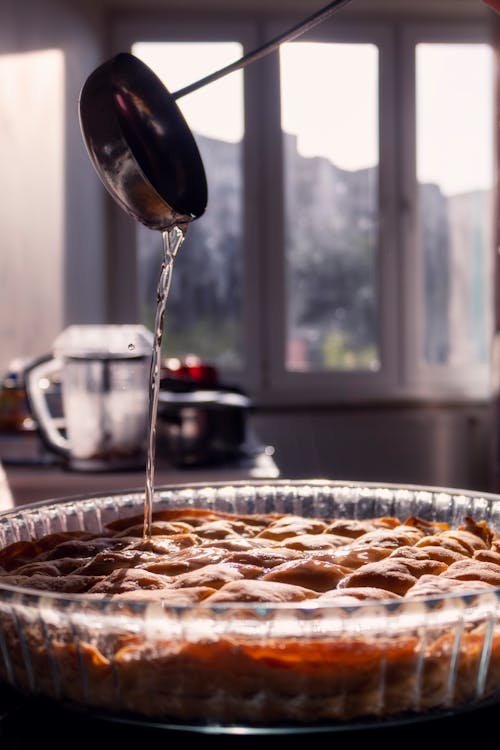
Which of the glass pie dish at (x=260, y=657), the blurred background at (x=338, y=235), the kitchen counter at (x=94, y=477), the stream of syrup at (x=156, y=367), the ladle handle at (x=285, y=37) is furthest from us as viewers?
the blurred background at (x=338, y=235)

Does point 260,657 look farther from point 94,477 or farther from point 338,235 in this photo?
point 338,235

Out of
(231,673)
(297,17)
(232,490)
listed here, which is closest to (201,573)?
(231,673)

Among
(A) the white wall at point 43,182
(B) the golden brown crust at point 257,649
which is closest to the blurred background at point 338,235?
(A) the white wall at point 43,182

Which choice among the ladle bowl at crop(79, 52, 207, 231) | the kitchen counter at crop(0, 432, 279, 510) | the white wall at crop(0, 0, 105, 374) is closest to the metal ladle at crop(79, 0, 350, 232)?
the ladle bowl at crop(79, 52, 207, 231)

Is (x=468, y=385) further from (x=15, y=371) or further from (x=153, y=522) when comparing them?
(x=153, y=522)

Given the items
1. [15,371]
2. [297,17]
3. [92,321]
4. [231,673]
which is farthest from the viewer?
[297,17]

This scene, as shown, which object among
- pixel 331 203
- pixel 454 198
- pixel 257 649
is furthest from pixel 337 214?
pixel 257 649

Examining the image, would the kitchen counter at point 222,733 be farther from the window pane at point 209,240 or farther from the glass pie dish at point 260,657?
the window pane at point 209,240
